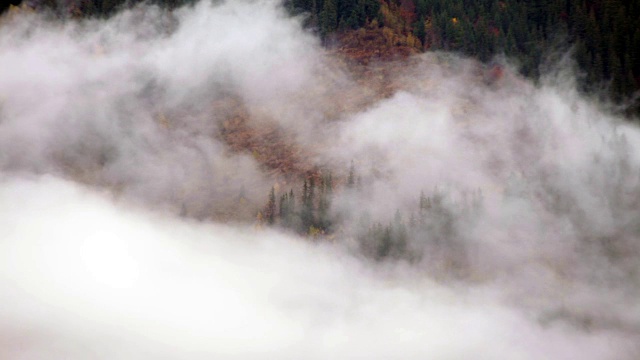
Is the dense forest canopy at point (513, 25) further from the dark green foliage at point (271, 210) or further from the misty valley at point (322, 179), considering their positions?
the dark green foliage at point (271, 210)

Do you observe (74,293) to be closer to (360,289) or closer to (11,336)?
(11,336)

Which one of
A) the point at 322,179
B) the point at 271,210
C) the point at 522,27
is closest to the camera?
the point at 271,210

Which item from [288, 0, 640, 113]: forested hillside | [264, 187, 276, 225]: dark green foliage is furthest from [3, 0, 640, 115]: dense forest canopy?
[264, 187, 276, 225]: dark green foliage

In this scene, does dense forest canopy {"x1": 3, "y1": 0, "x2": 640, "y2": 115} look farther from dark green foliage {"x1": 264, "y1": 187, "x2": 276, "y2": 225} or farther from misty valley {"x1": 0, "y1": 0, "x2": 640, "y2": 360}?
dark green foliage {"x1": 264, "y1": 187, "x2": 276, "y2": 225}

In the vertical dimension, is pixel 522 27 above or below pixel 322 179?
above

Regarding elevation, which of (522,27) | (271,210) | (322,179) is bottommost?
(271,210)

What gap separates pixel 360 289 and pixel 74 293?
42.5m

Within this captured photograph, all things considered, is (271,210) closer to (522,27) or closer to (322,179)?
(322,179)

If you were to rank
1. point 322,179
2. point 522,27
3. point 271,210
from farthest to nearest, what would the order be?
point 522,27 < point 322,179 < point 271,210

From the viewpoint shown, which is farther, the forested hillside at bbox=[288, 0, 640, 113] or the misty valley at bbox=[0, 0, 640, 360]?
the forested hillside at bbox=[288, 0, 640, 113]

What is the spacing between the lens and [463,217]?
295 feet

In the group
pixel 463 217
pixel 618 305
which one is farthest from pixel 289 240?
pixel 618 305

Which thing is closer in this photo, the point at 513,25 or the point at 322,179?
the point at 322,179

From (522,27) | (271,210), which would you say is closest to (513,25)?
(522,27)
